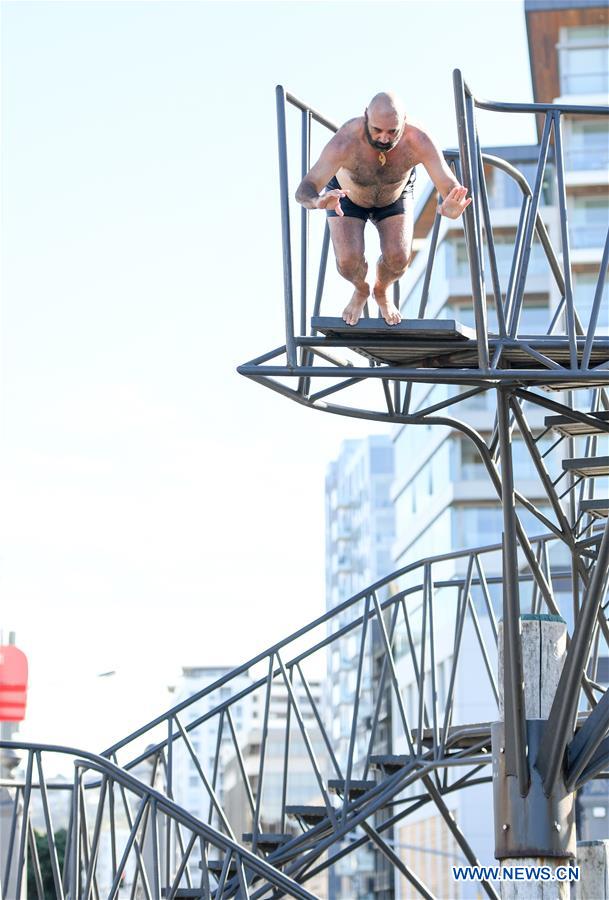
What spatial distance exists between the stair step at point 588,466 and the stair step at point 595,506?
238 mm

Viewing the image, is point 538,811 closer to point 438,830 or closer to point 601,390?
point 601,390

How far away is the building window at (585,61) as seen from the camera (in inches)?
2564

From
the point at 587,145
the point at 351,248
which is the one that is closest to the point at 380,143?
the point at 351,248

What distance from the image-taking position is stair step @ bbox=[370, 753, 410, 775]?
14.9 m

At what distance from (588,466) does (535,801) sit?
2.93 m

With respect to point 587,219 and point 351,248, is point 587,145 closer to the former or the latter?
point 587,219

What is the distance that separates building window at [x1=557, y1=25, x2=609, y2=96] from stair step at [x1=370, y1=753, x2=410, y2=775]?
53858 mm

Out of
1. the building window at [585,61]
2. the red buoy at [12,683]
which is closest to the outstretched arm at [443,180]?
the red buoy at [12,683]

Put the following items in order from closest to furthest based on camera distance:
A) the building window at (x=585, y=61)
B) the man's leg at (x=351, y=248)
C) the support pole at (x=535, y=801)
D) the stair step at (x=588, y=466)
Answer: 1. the man's leg at (x=351, y=248)
2. the support pole at (x=535, y=801)
3. the stair step at (x=588, y=466)
4. the building window at (x=585, y=61)

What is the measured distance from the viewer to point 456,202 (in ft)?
34.3

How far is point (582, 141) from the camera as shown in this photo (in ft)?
220

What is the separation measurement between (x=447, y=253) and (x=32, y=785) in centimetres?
6036

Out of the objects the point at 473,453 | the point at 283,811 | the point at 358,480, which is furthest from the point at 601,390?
the point at 358,480

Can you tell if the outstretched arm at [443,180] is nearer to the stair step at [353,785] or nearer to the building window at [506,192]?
the stair step at [353,785]
